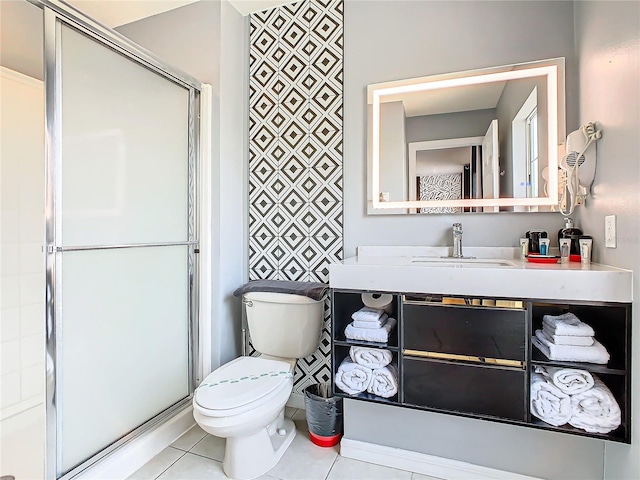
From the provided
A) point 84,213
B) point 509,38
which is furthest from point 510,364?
point 84,213

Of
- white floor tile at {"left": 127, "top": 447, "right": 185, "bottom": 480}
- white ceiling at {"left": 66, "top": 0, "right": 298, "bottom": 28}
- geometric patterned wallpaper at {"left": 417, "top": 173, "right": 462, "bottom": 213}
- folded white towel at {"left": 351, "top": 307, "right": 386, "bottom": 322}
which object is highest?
white ceiling at {"left": 66, "top": 0, "right": 298, "bottom": 28}

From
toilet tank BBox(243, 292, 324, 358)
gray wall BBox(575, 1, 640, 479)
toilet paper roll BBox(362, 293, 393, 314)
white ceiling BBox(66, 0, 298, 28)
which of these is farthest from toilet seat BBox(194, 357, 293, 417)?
white ceiling BBox(66, 0, 298, 28)

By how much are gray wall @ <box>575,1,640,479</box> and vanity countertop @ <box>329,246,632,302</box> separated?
82 mm

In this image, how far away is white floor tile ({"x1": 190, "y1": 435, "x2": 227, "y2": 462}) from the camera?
164 cm

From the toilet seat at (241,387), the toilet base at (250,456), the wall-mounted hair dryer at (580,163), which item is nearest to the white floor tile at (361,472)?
the toilet base at (250,456)

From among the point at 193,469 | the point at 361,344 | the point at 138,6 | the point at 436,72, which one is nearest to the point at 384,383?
the point at 361,344

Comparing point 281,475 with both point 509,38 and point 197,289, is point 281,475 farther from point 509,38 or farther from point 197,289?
point 509,38

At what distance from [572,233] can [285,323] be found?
1383 millimetres

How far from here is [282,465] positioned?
1569 millimetres

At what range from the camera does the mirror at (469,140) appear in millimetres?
1652

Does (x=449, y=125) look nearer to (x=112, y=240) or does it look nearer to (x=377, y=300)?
(x=377, y=300)

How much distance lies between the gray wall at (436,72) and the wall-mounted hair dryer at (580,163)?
0.67 feet

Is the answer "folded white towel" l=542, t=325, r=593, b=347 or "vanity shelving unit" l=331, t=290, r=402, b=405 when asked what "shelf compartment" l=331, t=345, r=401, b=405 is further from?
"folded white towel" l=542, t=325, r=593, b=347

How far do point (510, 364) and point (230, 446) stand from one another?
1.17 metres
